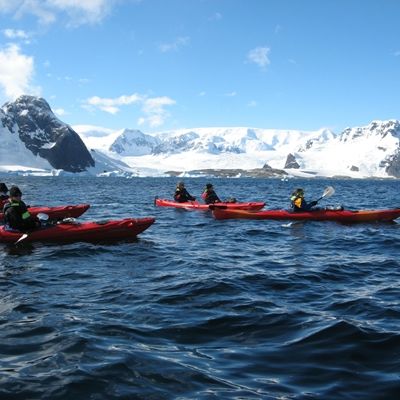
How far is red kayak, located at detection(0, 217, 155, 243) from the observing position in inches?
608

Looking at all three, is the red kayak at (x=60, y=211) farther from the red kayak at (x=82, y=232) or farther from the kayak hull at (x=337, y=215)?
the kayak hull at (x=337, y=215)

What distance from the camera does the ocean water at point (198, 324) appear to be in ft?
19.2

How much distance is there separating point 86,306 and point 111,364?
2.61m

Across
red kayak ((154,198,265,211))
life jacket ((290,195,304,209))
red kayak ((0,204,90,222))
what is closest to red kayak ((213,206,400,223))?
life jacket ((290,195,304,209))

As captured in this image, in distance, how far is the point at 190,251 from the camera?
14.8m

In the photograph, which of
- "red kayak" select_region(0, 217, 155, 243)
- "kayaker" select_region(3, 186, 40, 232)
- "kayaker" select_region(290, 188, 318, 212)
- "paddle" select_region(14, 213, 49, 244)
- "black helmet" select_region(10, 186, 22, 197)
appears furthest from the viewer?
"kayaker" select_region(290, 188, 318, 212)

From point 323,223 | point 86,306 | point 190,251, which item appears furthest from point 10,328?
point 323,223

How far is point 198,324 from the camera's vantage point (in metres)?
7.87

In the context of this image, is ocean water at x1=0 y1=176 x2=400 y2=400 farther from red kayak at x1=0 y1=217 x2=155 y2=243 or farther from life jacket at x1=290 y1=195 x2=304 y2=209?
life jacket at x1=290 y1=195 x2=304 y2=209

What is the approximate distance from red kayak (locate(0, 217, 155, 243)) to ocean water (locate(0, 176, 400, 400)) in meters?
0.85

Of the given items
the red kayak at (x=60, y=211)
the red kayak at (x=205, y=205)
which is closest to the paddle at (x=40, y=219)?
the red kayak at (x=60, y=211)

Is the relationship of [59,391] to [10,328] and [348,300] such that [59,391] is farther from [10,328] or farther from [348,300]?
[348,300]

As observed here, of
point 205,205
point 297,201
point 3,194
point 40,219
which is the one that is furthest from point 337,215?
point 3,194

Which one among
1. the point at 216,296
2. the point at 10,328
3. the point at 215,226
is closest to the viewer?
the point at 10,328
